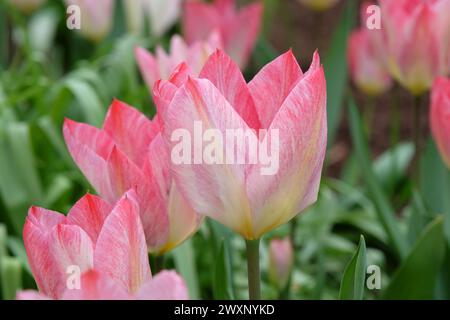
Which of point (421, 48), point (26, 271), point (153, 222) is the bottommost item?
point (26, 271)

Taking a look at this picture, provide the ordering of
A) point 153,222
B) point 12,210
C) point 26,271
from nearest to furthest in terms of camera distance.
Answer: point 153,222
point 26,271
point 12,210

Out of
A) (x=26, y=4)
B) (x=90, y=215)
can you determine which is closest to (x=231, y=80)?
(x=90, y=215)

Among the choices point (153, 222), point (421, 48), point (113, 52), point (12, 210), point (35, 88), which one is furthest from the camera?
Answer: point (113, 52)

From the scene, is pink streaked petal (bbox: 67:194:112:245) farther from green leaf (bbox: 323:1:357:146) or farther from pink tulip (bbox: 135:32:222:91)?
green leaf (bbox: 323:1:357:146)

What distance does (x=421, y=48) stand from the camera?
1203mm

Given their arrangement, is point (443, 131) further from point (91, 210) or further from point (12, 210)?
point (12, 210)

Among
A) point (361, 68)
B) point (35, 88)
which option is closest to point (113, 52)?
point (35, 88)

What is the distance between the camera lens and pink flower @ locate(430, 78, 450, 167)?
98 cm

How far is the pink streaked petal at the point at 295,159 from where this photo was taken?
60 cm

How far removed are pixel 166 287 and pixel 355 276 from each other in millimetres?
230

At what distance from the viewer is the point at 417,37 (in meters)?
1.21

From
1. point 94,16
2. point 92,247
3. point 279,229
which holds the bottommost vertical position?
point 279,229

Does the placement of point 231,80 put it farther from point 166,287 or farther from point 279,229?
point 279,229
